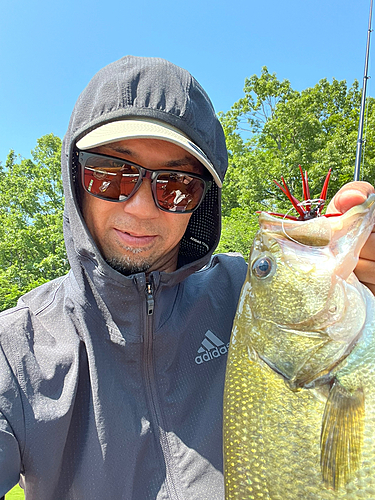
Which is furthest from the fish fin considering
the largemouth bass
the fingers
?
the fingers

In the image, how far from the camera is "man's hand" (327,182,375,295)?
134cm

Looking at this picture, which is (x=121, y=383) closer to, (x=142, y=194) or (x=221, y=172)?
(x=142, y=194)

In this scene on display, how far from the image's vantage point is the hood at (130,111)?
162 centimetres

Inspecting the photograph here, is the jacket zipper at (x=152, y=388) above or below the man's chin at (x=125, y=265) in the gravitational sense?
below

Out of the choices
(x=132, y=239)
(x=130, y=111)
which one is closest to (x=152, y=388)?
(x=132, y=239)

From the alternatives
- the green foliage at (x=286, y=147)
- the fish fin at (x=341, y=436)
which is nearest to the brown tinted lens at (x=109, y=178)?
the fish fin at (x=341, y=436)

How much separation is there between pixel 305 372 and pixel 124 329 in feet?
2.86

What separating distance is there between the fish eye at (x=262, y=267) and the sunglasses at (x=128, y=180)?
602mm

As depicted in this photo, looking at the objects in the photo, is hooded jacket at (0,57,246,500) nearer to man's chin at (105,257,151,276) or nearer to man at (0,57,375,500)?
man at (0,57,375,500)

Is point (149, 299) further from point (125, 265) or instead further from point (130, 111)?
point (130, 111)

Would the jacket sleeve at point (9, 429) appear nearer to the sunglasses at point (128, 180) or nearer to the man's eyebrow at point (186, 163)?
the sunglasses at point (128, 180)

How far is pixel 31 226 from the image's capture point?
22844 mm

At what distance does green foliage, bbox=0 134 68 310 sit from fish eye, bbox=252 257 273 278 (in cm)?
2080

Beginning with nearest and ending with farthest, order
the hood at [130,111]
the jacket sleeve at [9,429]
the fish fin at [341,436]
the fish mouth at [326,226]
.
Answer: the fish fin at [341,436] → the fish mouth at [326,226] → the jacket sleeve at [9,429] → the hood at [130,111]
